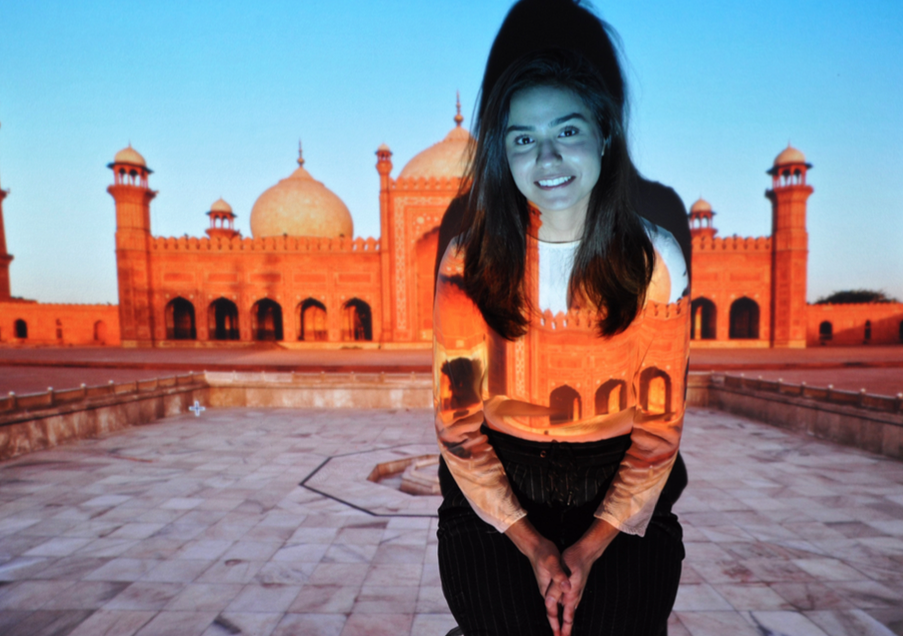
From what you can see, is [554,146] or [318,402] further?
[318,402]

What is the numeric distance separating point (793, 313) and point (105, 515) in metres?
19.2

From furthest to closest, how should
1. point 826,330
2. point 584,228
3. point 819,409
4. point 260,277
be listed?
point 826,330, point 260,277, point 819,409, point 584,228

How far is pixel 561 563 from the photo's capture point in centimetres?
75

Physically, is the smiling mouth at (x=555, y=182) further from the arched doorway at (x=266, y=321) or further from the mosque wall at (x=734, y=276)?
the arched doorway at (x=266, y=321)

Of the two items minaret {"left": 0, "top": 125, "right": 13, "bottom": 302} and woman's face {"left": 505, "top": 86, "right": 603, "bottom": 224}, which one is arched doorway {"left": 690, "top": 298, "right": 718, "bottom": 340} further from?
minaret {"left": 0, "top": 125, "right": 13, "bottom": 302}

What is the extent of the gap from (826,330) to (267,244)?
2148cm

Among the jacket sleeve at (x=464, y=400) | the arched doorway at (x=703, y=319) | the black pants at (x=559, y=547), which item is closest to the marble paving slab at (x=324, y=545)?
the black pants at (x=559, y=547)

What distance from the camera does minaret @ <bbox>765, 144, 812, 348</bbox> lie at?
51.5 ft

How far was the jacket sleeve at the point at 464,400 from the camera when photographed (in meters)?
0.78

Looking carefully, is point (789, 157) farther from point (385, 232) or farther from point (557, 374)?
point (557, 374)

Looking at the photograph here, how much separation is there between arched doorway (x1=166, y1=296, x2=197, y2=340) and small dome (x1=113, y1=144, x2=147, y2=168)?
16.3 feet

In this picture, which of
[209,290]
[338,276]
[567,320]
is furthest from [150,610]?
[209,290]

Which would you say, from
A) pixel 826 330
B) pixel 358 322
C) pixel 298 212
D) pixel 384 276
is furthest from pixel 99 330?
pixel 826 330

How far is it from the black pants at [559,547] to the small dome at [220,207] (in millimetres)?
22793
